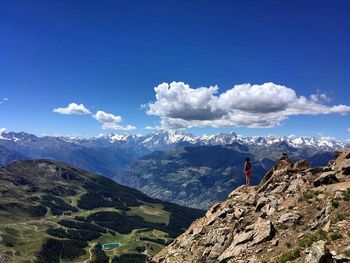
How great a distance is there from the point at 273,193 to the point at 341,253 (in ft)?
82.5

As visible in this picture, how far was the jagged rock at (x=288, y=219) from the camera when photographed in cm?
4353

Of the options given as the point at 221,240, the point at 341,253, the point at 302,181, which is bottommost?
the point at 221,240

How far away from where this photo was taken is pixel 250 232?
4444 centimetres

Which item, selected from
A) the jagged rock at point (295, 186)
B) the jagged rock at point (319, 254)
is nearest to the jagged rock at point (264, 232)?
the jagged rock at point (319, 254)

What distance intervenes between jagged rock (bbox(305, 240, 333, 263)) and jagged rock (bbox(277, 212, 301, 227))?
9.82 metres

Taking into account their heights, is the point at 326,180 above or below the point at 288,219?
above

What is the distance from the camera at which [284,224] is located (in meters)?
43.6

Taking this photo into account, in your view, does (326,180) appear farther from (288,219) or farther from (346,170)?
(288,219)

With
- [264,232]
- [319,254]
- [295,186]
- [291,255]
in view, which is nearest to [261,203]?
[295,186]

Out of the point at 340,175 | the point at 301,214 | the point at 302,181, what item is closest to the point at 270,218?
the point at 301,214

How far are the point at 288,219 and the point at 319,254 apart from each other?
481 inches

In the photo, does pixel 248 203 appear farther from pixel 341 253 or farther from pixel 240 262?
pixel 341 253

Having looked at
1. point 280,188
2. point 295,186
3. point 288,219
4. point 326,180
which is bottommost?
point 288,219

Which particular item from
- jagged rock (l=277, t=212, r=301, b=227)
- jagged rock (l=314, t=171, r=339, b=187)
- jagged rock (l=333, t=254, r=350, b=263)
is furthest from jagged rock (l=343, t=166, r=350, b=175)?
jagged rock (l=333, t=254, r=350, b=263)
